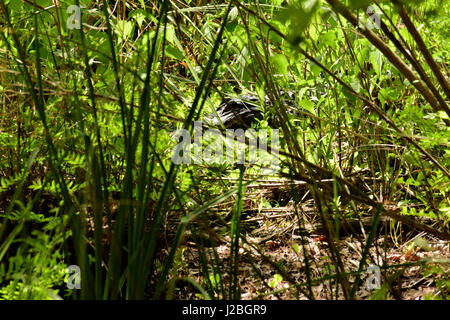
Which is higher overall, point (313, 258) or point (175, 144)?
point (175, 144)

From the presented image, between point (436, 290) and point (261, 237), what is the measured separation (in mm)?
758

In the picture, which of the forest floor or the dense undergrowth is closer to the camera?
the dense undergrowth

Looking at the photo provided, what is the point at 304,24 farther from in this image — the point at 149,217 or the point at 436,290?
the point at 436,290

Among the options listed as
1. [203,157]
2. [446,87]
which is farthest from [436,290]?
[203,157]

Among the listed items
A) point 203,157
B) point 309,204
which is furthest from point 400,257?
point 203,157

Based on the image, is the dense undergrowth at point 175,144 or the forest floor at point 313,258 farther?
the forest floor at point 313,258

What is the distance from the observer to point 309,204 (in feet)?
7.51
